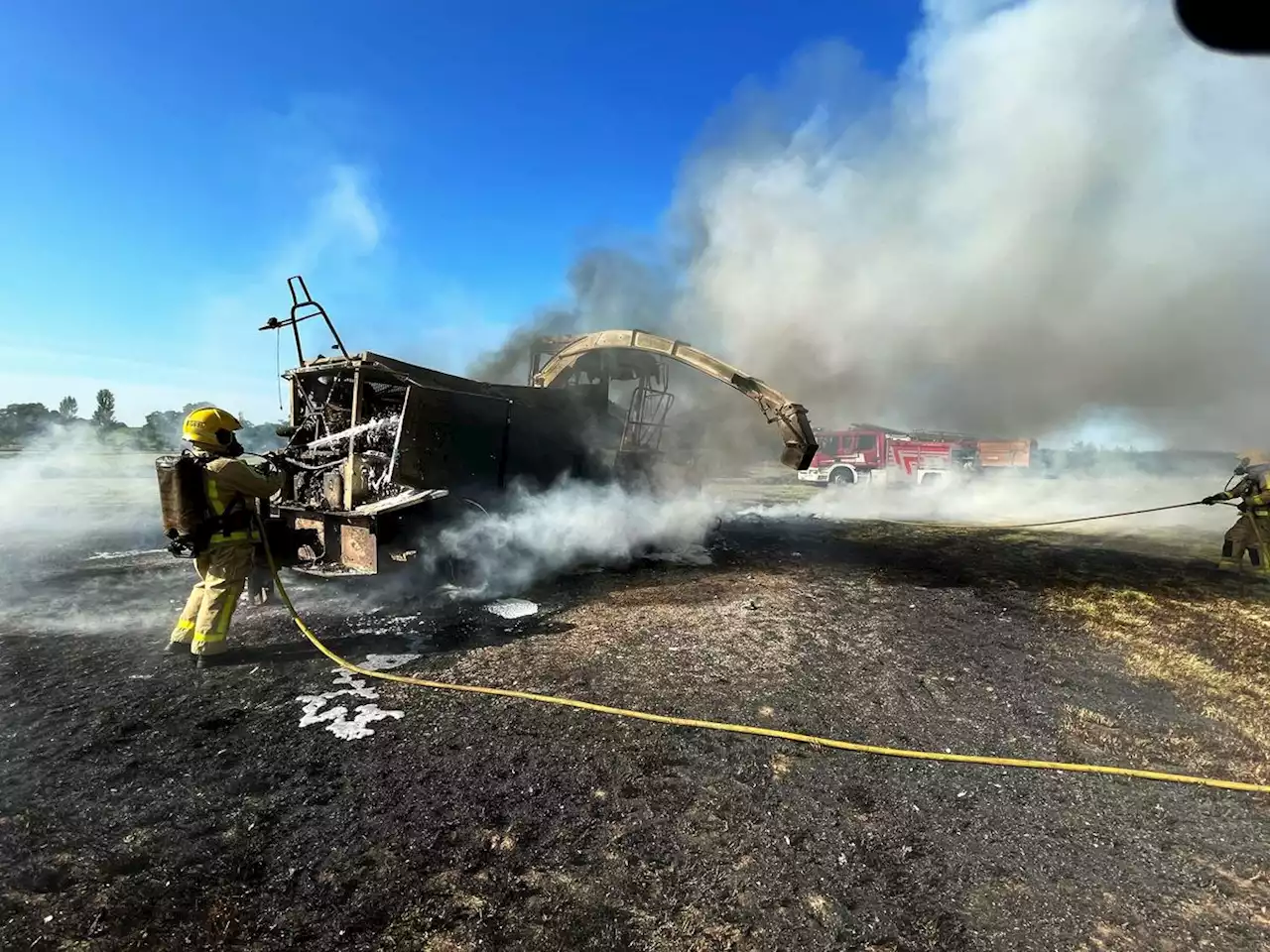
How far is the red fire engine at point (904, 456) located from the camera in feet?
74.1

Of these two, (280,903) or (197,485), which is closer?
(280,903)

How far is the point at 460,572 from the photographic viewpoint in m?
6.64

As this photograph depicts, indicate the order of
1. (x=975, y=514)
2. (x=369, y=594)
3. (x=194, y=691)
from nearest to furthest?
(x=194, y=691) < (x=369, y=594) < (x=975, y=514)

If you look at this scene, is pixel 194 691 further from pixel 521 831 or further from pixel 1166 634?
pixel 1166 634

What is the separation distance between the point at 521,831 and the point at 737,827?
877 mm

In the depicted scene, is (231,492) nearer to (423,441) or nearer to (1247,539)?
(423,441)

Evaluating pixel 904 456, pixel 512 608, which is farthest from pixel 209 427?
pixel 904 456

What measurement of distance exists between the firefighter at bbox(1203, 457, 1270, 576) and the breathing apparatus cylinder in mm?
10740

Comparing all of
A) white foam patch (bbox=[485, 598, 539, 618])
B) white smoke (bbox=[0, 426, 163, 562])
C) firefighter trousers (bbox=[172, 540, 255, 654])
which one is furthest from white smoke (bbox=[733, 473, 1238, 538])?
white smoke (bbox=[0, 426, 163, 562])

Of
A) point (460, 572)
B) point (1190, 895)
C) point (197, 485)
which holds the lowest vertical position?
point (1190, 895)

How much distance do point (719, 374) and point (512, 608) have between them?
4.27 meters

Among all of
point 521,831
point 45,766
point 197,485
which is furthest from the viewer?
point 197,485

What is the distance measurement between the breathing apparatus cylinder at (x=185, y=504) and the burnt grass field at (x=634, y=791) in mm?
871

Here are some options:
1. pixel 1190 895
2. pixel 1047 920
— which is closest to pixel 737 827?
pixel 1047 920
